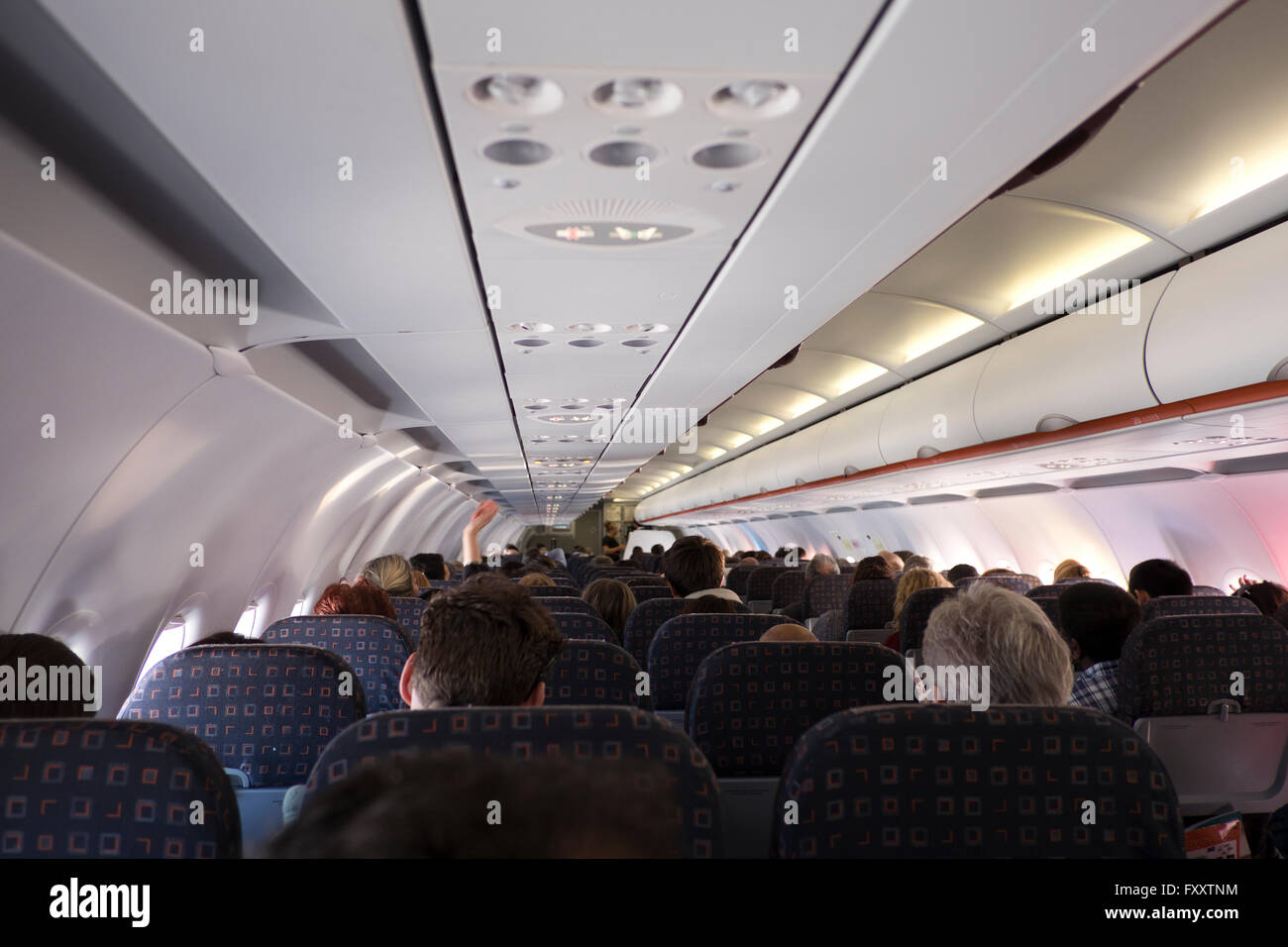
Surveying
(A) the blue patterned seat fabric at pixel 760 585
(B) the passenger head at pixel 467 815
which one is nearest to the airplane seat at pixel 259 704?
(B) the passenger head at pixel 467 815

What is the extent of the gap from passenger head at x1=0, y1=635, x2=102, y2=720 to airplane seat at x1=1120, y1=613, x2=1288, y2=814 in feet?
12.0

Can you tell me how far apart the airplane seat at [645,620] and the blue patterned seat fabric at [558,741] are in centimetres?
376

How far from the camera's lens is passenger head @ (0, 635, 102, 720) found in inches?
85.4

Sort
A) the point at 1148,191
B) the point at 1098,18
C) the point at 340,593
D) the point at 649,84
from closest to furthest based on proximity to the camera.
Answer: the point at 1098,18
the point at 649,84
the point at 340,593
the point at 1148,191

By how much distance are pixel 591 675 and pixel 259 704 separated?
1200 millimetres

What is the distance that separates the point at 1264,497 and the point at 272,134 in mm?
8209

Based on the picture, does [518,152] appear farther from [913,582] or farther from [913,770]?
[913,582]

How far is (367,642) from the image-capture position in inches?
163

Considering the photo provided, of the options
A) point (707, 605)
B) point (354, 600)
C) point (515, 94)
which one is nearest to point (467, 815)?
point (515, 94)

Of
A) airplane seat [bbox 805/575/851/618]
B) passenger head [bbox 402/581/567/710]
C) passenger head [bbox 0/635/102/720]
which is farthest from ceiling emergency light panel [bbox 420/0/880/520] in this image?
airplane seat [bbox 805/575/851/618]
